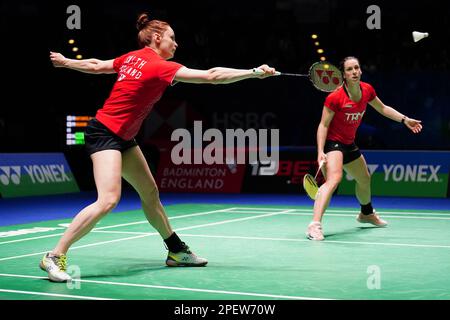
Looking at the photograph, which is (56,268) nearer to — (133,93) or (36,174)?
(133,93)

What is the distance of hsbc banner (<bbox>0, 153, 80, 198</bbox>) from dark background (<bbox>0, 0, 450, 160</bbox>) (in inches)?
53.7

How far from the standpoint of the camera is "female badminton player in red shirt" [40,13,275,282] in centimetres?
580

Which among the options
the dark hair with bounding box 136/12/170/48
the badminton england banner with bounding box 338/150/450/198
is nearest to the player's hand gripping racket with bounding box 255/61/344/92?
the dark hair with bounding box 136/12/170/48

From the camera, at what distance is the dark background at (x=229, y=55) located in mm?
18281

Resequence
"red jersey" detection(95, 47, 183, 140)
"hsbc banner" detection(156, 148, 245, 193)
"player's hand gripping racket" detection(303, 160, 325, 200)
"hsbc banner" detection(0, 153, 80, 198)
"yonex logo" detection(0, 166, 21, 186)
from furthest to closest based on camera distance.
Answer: "hsbc banner" detection(156, 148, 245, 193) < "hsbc banner" detection(0, 153, 80, 198) < "yonex logo" detection(0, 166, 21, 186) < "player's hand gripping racket" detection(303, 160, 325, 200) < "red jersey" detection(95, 47, 183, 140)

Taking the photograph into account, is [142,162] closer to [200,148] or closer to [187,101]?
[200,148]

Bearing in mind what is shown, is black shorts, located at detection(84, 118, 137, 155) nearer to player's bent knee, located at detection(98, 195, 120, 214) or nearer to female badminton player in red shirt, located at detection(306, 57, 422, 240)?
player's bent knee, located at detection(98, 195, 120, 214)

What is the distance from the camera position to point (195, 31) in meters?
20.8

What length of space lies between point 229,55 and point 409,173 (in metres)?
7.18

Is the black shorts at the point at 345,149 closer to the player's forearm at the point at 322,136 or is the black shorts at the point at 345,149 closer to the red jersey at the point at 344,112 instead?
the red jersey at the point at 344,112

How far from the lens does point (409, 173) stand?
49.0 ft

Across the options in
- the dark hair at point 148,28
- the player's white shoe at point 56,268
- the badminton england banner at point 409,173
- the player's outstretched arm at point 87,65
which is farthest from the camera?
the badminton england banner at point 409,173

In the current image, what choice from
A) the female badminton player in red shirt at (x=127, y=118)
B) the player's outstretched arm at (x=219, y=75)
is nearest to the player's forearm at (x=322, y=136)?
the female badminton player in red shirt at (x=127, y=118)
